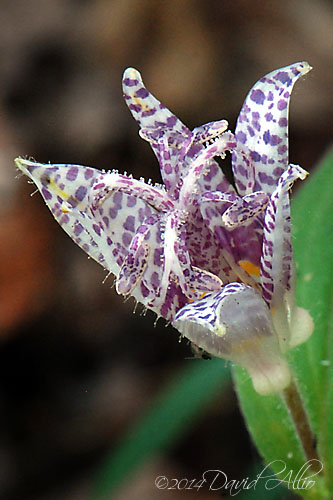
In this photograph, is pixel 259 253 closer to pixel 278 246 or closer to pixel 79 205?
pixel 278 246

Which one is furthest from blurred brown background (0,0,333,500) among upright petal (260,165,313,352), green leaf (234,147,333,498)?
upright petal (260,165,313,352)

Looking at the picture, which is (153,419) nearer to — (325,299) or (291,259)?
(325,299)

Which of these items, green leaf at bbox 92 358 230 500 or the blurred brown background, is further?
the blurred brown background

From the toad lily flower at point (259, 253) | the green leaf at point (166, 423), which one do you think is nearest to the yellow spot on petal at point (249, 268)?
the toad lily flower at point (259, 253)

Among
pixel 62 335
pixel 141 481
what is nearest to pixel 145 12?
pixel 62 335

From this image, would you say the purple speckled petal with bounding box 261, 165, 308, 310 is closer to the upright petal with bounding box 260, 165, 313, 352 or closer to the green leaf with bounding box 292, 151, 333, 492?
the upright petal with bounding box 260, 165, 313, 352

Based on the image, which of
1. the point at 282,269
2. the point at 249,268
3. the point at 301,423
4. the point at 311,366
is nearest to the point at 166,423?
the point at 311,366

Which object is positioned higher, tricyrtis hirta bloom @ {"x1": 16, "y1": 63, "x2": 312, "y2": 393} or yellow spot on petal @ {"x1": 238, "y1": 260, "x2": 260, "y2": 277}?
tricyrtis hirta bloom @ {"x1": 16, "y1": 63, "x2": 312, "y2": 393}
